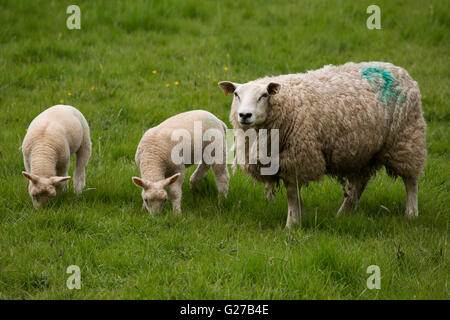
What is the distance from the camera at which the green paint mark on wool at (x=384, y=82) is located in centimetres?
549

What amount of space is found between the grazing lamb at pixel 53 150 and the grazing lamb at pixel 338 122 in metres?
1.79

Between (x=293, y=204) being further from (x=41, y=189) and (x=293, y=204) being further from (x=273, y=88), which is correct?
(x=41, y=189)

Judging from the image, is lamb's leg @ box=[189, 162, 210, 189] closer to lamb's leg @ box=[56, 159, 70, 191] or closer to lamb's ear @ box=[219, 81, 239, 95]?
lamb's ear @ box=[219, 81, 239, 95]

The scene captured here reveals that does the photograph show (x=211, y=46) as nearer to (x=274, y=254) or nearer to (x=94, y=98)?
(x=94, y=98)

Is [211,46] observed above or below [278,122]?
above

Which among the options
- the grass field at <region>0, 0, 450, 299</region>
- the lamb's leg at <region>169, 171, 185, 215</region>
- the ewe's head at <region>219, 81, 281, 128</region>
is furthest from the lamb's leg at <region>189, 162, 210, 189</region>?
the ewe's head at <region>219, 81, 281, 128</region>

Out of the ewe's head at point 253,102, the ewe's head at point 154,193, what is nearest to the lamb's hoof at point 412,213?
the ewe's head at point 253,102

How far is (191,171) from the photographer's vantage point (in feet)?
22.9

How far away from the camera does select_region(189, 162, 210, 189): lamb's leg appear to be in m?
6.28

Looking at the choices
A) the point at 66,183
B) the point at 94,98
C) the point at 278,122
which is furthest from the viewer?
the point at 94,98

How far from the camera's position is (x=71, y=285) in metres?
4.04

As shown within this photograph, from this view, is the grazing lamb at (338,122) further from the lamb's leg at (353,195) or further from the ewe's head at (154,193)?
the ewe's head at (154,193)
